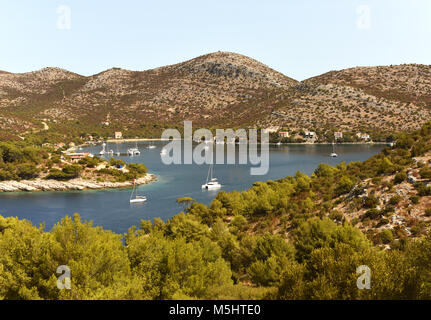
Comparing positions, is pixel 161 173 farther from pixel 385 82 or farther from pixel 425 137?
pixel 385 82

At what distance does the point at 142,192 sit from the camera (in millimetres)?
68750

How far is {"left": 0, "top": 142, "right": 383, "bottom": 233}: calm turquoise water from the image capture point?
53.3 meters

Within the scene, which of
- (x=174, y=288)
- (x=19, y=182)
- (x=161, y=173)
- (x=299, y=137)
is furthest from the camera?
(x=299, y=137)

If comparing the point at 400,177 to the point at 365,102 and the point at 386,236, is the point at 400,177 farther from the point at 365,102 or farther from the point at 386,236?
the point at 365,102

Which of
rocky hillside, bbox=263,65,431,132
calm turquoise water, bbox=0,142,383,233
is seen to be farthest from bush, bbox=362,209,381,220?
rocky hillside, bbox=263,65,431,132

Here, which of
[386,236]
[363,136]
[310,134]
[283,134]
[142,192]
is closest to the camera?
[386,236]

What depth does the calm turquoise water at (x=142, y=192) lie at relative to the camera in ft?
175

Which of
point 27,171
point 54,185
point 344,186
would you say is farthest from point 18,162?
point 344,186

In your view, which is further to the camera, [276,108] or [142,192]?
[276,108]

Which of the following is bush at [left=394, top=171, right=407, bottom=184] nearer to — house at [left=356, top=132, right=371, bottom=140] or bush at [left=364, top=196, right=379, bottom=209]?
bush at [left=364, top=196, right=379, bottom=209]

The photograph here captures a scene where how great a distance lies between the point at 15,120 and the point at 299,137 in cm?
11932
